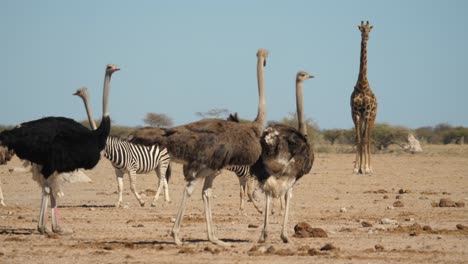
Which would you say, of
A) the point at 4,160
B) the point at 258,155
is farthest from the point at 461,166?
the point at 258,155

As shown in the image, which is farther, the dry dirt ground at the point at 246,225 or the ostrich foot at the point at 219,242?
the ostrich foot at the point at 219,242

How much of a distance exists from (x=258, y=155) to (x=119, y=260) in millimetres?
1844

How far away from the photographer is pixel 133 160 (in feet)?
50.4

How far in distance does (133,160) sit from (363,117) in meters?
8.82

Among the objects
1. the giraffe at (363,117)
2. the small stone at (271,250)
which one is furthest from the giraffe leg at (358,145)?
the small stone at (271,250)

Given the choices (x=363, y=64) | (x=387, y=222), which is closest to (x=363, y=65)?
(x=363, y=64)

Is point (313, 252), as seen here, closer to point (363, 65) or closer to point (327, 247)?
point (327, 247)

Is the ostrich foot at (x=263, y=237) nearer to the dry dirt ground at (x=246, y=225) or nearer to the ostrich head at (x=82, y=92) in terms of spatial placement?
the dry dirt ground at (x=246, y=225)

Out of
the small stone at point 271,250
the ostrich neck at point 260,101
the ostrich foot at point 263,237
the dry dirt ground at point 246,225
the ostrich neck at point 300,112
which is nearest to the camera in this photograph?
the dry dirt ground at point 246,225

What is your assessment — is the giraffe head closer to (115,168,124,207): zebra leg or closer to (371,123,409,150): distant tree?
(115,168,124,207): zebra leg

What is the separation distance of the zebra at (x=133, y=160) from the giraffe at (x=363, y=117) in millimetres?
7564

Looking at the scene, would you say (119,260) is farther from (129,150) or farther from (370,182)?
(370,182)

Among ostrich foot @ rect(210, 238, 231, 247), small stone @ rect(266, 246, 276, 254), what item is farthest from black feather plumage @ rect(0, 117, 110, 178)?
small stone @ rect(266, 246, 276, 254)

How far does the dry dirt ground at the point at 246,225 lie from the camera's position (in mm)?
9031
